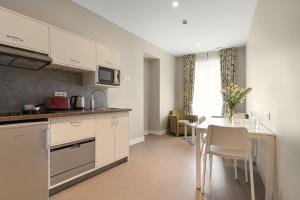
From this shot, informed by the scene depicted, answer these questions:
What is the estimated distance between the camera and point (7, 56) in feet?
6.37

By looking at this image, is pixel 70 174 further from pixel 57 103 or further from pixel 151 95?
pixel 151 95

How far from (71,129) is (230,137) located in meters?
1.89

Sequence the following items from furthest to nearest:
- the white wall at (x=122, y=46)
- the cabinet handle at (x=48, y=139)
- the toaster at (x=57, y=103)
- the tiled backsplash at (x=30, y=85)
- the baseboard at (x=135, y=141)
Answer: the baseboard at (x=135, y=141) → the white wall at (x=122, y=46) → the toaster at (x=57, y=103) → the tiled backsplash at (x=30, y=85) → the cabinet handle at (x=48, y=139)

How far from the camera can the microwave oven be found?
10.2 feet

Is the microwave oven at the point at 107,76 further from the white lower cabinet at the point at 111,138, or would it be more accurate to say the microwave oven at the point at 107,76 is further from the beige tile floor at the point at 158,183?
the beige tile floor at the point at 158,183

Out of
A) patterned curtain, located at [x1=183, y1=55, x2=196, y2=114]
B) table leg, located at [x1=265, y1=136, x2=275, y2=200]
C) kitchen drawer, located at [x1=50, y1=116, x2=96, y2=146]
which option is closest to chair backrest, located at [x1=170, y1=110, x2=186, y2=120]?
patterned curtain, located at [x1=183, y1=55, x2=196, y2=114]

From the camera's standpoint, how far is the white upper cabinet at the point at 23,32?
1901 millimetres

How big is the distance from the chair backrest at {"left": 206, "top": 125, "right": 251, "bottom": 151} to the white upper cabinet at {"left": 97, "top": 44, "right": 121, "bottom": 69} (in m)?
2.10

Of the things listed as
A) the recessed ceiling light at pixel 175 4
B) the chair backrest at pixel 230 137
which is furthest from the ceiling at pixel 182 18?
the chair backrest at pixel 230 137

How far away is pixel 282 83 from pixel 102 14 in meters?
3.17

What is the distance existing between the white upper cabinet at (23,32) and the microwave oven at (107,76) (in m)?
0.94

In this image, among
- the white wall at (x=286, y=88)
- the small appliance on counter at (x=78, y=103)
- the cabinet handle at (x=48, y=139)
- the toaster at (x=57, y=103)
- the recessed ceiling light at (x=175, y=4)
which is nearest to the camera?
the white wall at (x=286, y=88)

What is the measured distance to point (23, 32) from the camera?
2.06 m

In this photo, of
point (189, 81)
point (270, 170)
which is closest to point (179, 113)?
point (189, 81)
